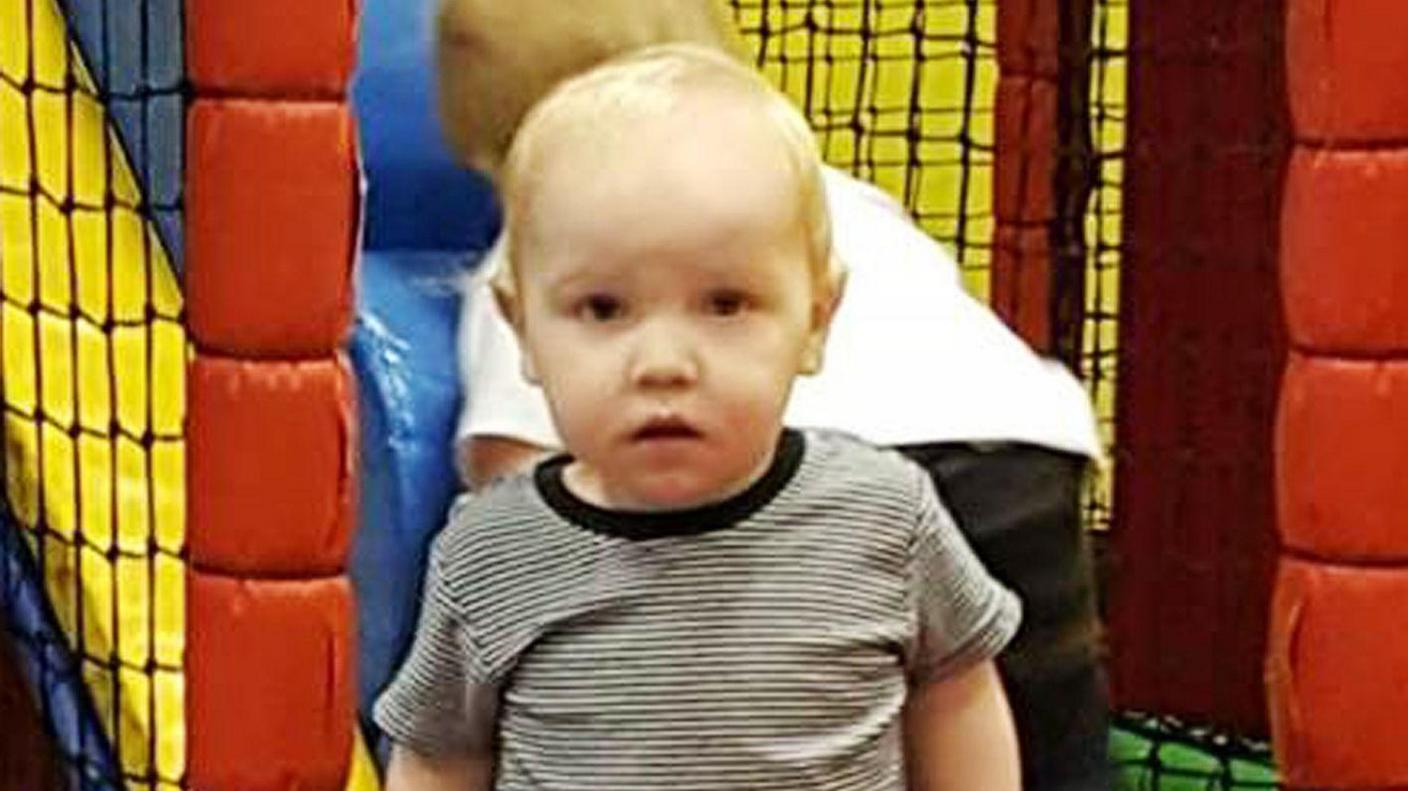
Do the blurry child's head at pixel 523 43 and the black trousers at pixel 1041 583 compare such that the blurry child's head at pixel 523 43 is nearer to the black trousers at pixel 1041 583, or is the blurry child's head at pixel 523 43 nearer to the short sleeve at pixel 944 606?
the black trousers at pixel 1041 583

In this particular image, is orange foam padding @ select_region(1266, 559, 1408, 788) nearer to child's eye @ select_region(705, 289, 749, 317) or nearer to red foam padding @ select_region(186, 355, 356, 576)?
child's eye @ select_region(705, 289, 749, 317)

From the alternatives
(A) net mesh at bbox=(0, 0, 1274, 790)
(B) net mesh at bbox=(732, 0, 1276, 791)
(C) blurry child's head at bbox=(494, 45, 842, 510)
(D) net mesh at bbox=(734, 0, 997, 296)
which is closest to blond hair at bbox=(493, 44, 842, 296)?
(C) blurry child's head at bbox=(494, 45, 842, 510)

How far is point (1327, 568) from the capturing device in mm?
1560

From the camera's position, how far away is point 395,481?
2076mm

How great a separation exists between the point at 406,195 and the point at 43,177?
0.26 metres

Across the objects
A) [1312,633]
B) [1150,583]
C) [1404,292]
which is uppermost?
[1404,292]

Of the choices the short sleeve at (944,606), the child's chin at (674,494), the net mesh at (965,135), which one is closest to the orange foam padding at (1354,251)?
the short sleeve at (944,606)

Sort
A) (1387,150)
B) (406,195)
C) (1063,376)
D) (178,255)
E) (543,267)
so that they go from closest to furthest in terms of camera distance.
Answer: (543,267)
(1387,150)
(1063,376)
(178,255)
(406,195)

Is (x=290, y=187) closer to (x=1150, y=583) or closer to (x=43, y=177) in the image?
(x=43, y=177)

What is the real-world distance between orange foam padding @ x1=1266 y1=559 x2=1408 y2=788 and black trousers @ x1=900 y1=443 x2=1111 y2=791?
31 cm

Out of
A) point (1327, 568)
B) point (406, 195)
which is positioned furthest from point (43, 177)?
point (1327, 568)

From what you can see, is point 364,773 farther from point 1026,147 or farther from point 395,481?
point 1026,147

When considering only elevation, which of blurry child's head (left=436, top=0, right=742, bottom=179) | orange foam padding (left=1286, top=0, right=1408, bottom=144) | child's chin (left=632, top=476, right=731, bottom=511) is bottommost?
child's chin (left=632, top=476, right=731, bottom=511)

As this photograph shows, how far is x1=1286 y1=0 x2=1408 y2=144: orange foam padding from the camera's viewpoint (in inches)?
60.3
